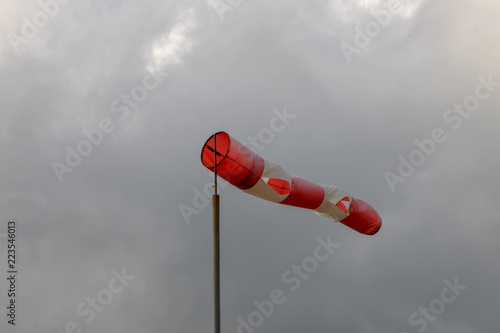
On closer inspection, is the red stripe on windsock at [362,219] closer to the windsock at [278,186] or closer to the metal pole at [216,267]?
the windsock at [278,186]

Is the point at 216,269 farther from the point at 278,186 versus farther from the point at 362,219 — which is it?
the point at 362,219

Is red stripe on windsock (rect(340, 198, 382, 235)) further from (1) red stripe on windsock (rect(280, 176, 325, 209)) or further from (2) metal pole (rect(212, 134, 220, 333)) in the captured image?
(2) metal pole (rect(212, 134, 220, 333))

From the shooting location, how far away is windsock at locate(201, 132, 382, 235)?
47.7 feet

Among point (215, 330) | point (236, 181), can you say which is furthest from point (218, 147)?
point (215, 330)

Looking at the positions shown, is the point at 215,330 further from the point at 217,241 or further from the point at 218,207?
the point at 218,207

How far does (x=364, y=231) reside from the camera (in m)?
20.0

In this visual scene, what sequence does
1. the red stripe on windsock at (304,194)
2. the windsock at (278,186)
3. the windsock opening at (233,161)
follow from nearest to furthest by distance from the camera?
the windsock opening at (233,161), the windsock at (278,186), the red stripe on windsock at (304,194)

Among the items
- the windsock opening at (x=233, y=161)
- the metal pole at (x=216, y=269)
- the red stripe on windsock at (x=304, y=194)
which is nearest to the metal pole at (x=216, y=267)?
the metal pole at (x=216, y=269)

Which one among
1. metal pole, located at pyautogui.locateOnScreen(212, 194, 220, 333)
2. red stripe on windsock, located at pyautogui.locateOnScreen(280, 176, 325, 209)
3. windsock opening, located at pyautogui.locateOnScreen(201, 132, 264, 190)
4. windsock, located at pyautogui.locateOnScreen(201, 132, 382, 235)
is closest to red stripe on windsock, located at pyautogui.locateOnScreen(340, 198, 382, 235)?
windsock, located at pyautogui.locateOnScreen(201, 132, 382, 235)

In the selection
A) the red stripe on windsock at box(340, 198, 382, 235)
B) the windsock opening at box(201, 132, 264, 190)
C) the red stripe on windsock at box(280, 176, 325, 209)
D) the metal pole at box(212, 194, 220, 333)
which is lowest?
the metal pole at box(212, 194, 220, 333)

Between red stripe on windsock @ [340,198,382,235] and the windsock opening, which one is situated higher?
the windsock opening

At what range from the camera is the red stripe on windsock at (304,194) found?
16906 millimetres

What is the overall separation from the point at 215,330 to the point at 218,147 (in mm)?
5175

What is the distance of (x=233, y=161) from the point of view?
14.6 metres
